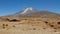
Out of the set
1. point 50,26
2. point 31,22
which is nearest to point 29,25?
point 31,22

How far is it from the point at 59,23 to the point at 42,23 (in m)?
2.04

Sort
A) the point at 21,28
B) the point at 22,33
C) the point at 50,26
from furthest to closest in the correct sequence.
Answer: the point at 50,26, the point at 21,28, the point at 22,33

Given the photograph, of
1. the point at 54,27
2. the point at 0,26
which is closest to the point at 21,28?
the point at 0,26

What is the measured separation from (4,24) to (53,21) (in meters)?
5.93

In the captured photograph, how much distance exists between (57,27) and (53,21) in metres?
0.91

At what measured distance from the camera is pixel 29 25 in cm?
1950

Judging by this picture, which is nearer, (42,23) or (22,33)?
(22,33)

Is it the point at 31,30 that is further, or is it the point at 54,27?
the point at 54,27

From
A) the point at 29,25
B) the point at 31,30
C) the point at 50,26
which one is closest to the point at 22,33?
the point at 31,30

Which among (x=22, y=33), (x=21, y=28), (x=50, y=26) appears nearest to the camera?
(x=22, y=33)

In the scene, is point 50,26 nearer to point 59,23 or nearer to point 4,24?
point 59,23

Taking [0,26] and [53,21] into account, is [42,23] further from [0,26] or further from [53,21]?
[0,26]

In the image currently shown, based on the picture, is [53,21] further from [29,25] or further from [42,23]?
[29,25]

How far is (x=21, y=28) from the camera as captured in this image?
60.8 feet
